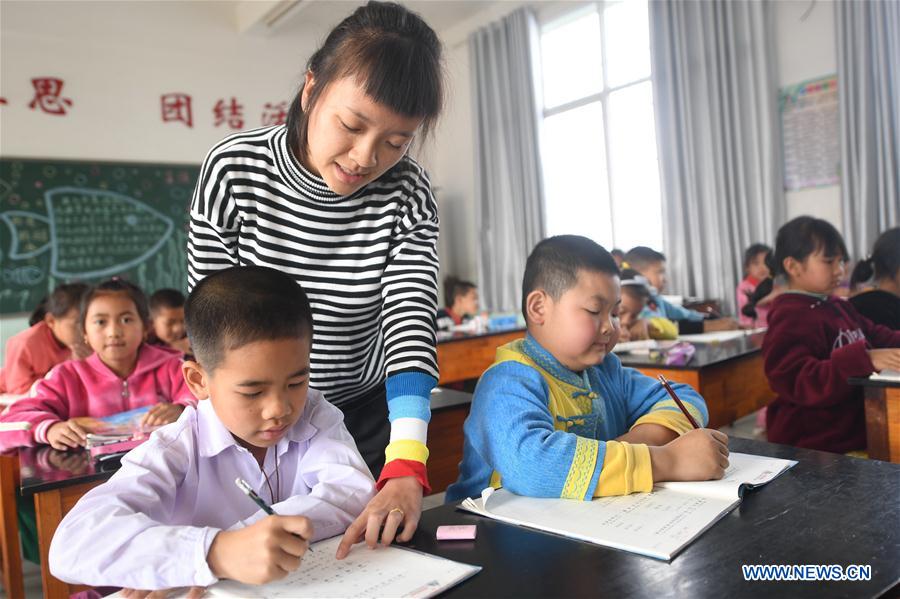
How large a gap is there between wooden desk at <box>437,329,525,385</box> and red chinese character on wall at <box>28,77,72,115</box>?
3.35 meters

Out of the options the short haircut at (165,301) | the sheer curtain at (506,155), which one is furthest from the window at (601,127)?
the short haircut at (165,301)

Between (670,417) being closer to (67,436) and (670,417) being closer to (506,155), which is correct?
(67,436)

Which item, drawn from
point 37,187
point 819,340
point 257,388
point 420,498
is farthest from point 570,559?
point 37,187

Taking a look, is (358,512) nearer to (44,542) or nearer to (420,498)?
(420,498)

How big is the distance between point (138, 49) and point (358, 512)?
5.64 meters

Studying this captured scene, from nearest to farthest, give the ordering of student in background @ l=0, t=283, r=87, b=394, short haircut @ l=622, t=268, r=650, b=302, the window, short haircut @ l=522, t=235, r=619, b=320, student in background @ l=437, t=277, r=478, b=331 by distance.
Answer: short haircut @ l=522, t=235, r=619, b=320 < student in background @ l=0, t=283, r=87, b=394 < short haircut @ l=622, t=268, r=650, b=302 < student in background @ l=437, t=277, r=478, b=331 < the window

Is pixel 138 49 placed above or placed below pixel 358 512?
above

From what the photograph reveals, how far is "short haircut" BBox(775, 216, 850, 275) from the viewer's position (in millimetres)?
2166

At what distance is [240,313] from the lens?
953 mm

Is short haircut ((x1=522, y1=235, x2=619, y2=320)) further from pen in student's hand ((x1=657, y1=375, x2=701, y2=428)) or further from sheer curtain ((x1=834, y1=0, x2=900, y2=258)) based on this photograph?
sheer curtain ((x1=834, y1=0, x2=900, y2=258))

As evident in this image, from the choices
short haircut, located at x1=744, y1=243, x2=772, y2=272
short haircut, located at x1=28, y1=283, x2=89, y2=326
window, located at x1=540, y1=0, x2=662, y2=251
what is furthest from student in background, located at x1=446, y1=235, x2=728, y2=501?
window, located at x1=540, y1=0, x2=662, y2=251

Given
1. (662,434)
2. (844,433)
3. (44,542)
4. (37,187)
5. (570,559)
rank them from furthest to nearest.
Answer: (37,187) → (844,433) → (44,542) → (662,434) → (570,559)

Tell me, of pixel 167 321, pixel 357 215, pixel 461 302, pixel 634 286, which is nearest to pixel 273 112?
pixel 461 302

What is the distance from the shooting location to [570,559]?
30.2 inches
